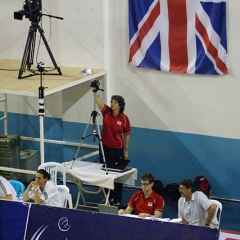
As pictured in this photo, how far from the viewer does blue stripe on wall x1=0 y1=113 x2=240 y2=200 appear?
8125 mm

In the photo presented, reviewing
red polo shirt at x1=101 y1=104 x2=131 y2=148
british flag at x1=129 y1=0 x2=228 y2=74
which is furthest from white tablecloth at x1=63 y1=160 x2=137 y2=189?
british flag at x1=129 y1=0 x2=228 y2=74

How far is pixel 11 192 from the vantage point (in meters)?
6.43

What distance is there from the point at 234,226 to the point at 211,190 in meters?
0.88

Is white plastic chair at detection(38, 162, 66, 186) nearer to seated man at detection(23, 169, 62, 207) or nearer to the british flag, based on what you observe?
seated man at detection(23, 169, 62, 207)

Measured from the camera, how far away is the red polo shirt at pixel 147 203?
640cm

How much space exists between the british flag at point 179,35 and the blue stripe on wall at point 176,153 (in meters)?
0.98

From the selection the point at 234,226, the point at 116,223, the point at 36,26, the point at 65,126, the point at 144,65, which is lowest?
the point at 234,226

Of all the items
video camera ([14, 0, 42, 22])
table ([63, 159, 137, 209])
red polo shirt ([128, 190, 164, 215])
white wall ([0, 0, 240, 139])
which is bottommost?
red polo shirt ([128, 190, 164, 215])

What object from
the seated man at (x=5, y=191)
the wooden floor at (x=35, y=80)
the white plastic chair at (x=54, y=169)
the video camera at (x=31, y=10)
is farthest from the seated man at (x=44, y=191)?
the video camera at (x=31, y=10)

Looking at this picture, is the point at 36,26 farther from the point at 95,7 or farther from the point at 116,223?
the point at 116,223

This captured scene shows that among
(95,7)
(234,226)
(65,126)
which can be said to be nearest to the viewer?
(234,226)

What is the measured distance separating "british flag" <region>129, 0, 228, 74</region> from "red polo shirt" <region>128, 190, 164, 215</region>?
222cm

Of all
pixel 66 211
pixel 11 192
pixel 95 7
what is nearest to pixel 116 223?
pixel 66 211

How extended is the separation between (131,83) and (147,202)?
94.8 inches
